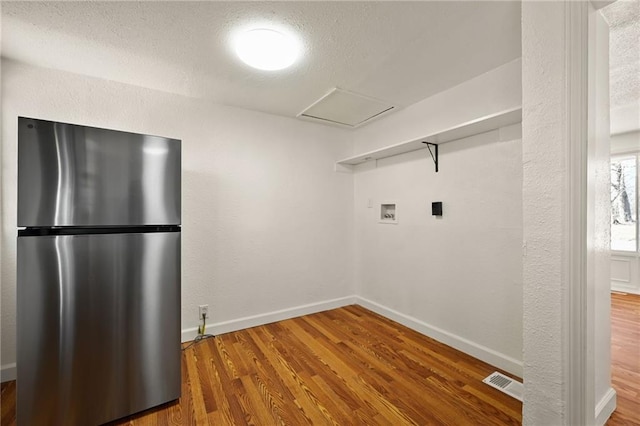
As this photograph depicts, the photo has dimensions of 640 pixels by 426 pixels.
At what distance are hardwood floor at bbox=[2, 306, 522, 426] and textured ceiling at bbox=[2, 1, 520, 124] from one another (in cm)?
229

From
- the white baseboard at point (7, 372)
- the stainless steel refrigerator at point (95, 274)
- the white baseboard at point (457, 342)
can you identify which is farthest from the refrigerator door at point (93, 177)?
the white baseboard at point (457, 342)

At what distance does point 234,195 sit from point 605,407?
10.1 feet

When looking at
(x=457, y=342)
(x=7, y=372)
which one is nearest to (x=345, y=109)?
(x=457, y=342)

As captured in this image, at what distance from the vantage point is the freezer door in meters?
1.41

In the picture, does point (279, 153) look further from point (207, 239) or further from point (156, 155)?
point (156, 155)

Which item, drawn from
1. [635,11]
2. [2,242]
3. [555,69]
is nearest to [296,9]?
[555,69]

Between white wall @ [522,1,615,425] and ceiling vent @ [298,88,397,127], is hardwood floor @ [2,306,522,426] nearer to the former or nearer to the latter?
white wall @ [522,1,615,425]

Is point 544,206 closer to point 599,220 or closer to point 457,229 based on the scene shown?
point 599,220

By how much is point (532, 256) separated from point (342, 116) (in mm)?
2318

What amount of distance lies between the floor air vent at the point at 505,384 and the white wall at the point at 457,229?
0.13 m

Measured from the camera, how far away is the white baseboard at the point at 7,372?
1971mm

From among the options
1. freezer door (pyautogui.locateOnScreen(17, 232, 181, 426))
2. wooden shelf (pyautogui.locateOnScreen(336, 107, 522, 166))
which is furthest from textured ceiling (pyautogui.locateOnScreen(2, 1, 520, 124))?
freezer door (pyautogui.locateOnScreen(17, 232, 181, 426))

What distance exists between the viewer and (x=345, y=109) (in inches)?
113

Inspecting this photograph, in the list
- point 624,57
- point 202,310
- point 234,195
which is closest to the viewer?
point 624,57
